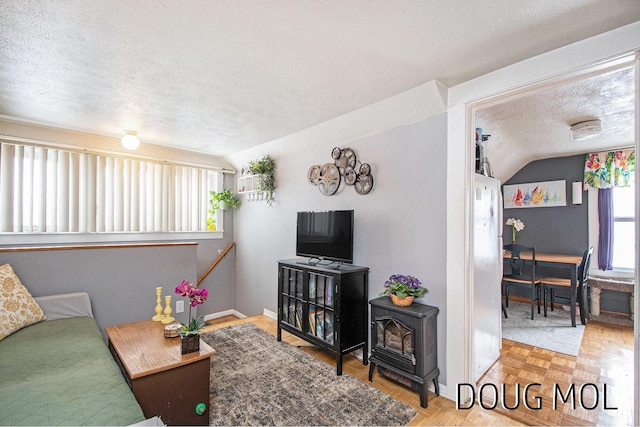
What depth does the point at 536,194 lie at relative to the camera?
4980 mm

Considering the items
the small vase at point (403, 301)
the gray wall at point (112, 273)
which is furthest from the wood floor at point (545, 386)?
the gray wall at point (112, 273)

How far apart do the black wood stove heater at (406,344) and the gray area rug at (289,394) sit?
0.20m

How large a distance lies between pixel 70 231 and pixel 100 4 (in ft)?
10.1

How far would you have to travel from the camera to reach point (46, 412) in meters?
1.27

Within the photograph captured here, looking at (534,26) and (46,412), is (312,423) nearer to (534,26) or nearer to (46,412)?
(46,412)

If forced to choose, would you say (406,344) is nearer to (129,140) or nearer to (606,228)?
(129,140)

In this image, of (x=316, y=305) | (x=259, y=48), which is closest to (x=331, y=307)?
(x=316, y=305)

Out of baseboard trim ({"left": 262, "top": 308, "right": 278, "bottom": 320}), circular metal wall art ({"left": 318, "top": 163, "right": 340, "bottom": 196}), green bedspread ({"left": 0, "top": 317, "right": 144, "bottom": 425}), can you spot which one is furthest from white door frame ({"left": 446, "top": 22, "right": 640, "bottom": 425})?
baseboard trim ({"left": 262, "top": 308, "right": 278, "bottom": 320})

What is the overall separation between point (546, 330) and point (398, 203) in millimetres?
2760

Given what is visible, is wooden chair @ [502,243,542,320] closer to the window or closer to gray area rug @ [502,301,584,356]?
gray area rug @ [502,301,584,356]

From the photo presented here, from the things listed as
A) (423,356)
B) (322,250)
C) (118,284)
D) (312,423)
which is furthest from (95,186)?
(423,356)

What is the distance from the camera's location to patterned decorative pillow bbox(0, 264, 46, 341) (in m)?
2.16

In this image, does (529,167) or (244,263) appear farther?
(529,167)

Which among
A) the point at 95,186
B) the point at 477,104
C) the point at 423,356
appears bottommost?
the point at 423,356
